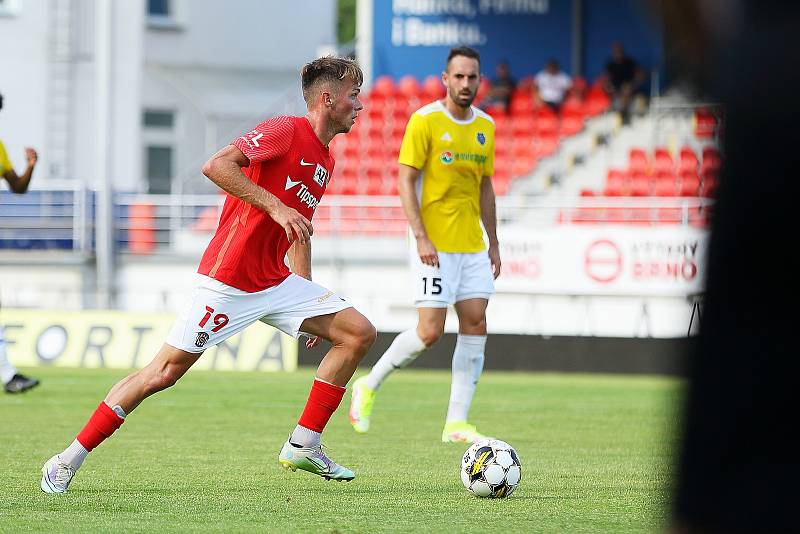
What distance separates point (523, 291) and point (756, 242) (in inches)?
659

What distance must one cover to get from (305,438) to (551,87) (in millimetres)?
17252

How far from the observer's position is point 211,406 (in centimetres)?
1127

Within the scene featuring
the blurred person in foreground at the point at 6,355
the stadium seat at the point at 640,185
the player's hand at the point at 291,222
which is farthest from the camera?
the stadium seat at the point at 640,185

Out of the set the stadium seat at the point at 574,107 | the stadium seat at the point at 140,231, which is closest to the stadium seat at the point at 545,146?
the stadium seat at the point at 574,107

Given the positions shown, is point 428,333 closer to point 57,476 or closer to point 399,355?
point 399,355

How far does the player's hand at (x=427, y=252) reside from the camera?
27.2ft

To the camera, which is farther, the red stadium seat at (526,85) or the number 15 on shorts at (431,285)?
the red stadium seat at (526,85)

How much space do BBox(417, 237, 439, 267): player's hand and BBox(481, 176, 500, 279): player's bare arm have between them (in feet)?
1.52

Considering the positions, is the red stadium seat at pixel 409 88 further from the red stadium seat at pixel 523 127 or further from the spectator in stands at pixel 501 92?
the red stadium seat at pixel 523 127

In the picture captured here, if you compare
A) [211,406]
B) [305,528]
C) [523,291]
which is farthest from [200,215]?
[305,528]

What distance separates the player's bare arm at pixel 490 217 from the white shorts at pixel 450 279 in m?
0.13

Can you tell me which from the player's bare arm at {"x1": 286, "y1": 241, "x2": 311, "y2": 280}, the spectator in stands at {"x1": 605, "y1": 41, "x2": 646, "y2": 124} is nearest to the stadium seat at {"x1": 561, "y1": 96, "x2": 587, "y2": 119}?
the spectator in stands at {"x1": 605, "y1": 41, "x2": 646, "y2": 124}

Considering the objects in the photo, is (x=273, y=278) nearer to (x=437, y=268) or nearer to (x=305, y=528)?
(x=305, y=528)

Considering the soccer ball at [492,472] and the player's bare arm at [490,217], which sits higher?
the player's bare arm at [490,217]
